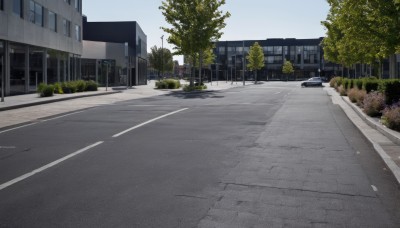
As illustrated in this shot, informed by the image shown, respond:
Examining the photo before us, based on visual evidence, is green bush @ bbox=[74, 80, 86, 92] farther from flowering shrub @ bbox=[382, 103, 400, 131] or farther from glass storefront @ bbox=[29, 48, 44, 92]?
flowering shrub @ bbox=[382, 103, 400, 131]

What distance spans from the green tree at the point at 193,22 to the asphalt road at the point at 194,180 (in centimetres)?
3598

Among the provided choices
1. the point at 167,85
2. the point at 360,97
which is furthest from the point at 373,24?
the point at 167,85

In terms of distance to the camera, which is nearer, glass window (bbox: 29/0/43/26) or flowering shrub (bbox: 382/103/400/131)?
flowering shrub (bbox: 382/103/400/131)

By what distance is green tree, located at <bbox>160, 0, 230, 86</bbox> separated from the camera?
47.4 metres

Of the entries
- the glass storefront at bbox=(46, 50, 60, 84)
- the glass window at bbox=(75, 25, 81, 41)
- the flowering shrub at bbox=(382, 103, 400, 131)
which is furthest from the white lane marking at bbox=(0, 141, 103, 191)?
the glass window at bbox=(75, 25, 81, 41)

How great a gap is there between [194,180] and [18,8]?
92.0ft

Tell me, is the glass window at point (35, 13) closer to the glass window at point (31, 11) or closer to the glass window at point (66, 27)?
the glass window at point (31, 11)

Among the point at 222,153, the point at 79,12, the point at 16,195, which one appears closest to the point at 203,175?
the point at 222,153

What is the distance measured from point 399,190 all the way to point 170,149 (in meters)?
4.65

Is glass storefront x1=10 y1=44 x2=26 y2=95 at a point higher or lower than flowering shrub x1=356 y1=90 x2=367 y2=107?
higher

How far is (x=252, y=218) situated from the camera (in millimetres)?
5023

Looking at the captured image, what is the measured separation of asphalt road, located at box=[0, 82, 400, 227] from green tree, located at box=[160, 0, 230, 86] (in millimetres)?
35977

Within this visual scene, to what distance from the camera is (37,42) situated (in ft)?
112

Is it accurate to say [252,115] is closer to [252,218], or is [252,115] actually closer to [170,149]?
[170,149]
